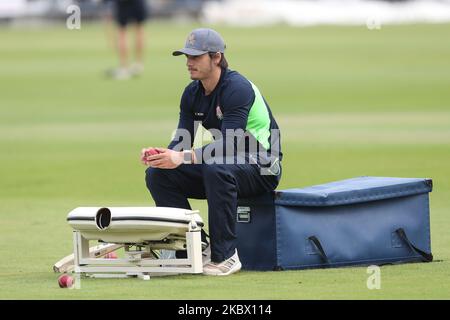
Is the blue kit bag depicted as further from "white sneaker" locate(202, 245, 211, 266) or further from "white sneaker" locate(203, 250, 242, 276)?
"white sneaker" locate(202, 245, 211, 266)

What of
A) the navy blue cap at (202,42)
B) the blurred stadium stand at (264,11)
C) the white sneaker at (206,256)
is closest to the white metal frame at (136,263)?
the white sneaker at (206,256)

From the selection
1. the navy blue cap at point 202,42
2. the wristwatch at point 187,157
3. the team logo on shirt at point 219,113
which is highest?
the navy blue cap at point 202,42

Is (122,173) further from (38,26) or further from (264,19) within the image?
(264,19)

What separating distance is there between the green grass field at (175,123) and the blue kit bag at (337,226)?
7.7 inches

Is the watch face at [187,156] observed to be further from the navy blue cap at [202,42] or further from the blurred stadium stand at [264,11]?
the blurred stadium stand at [264,11]

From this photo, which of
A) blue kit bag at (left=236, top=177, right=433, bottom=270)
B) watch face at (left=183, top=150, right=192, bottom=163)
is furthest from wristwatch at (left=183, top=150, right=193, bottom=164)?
blue kit bag at (left=236, top=177, right=433, bottom=270)

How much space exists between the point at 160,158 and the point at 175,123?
1248cm

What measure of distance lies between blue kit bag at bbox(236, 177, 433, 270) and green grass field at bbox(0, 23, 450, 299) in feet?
0.64

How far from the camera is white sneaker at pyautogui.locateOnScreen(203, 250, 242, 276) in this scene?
8.48 m

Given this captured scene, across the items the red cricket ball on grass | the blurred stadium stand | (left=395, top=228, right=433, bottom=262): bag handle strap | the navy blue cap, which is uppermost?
the navy blue cap

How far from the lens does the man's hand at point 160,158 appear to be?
8.55m

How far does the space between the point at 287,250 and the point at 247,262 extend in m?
0.40
